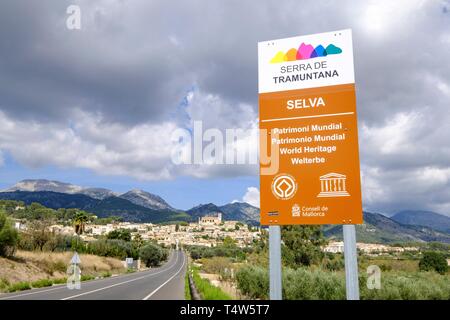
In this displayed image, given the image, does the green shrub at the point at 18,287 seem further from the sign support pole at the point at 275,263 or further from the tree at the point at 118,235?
the tree at the point at 118,235

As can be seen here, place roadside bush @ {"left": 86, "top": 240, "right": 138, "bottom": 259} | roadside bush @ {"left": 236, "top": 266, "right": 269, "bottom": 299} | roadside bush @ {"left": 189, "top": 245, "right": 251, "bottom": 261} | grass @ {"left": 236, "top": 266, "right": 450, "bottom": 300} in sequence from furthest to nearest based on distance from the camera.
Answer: roadside bush @ {"left": 189, "top": 245, "right": 251, "bottom": 261}, roadside bush @ {"left": 86, "top": 240, "right": 138, "bottom": 259}, roadside bush @ {"left": 236, "top": 266, "right": 269, "bottom": 299}, grass @ {"left": 236, "top": 266, "right": 450, "bottom": 300}

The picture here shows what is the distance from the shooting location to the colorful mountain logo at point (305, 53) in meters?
5.54

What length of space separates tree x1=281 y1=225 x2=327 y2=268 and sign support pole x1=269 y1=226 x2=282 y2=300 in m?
24.8

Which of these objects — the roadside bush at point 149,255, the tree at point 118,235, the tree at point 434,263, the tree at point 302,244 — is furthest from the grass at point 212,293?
the tree at point 118,235

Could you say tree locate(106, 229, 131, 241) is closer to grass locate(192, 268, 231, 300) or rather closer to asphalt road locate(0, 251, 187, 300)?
asphalt road locate(0, 251, 187, 300)

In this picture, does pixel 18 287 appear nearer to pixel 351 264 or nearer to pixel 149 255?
pixel 351 264

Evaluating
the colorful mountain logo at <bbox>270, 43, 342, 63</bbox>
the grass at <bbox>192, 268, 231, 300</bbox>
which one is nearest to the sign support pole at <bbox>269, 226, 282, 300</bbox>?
the grass at <bbox>192, 268, 231, 300</bbox>

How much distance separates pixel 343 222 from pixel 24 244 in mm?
42840

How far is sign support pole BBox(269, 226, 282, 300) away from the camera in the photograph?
5.70 m

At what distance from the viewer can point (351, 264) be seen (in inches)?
215

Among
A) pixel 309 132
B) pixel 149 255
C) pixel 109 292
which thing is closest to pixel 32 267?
pixel 109 292

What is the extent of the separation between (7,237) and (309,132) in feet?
113
